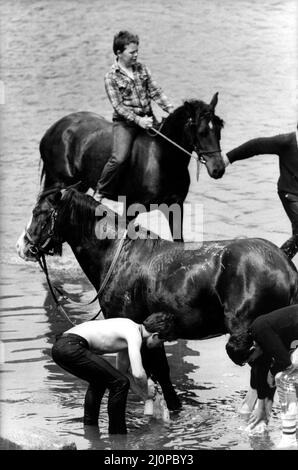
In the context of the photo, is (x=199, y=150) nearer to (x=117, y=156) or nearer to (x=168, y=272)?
(x=117, y=156)

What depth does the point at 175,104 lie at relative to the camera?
21984 millimetres

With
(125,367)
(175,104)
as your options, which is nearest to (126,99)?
(125,367)

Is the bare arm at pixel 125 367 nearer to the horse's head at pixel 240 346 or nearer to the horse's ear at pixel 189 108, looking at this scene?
the horse's head at pixel 240 346

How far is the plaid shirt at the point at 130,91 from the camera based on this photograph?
47.0ft

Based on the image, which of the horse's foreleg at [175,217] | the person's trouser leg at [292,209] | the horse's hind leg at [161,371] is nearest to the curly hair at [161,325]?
the horse's hind leg at [161,371]

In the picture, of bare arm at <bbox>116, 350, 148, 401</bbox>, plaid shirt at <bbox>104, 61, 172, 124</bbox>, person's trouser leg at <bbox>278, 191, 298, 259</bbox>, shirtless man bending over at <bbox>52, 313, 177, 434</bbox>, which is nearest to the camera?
shirtless man bending over at <bbox>52, 313, 177, 434</bbox>

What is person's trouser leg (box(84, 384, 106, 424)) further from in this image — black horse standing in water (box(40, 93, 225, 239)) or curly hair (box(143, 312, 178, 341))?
black horse standing in water (box(40, 93, 225, 239))

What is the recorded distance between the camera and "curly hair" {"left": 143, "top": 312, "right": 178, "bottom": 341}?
10.4 meters

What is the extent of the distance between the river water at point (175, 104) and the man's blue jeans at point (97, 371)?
206mm

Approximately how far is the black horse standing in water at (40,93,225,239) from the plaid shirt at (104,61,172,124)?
325 mm

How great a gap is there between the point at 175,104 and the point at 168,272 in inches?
442

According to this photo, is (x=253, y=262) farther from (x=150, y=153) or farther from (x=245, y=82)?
(x=245, y=82)

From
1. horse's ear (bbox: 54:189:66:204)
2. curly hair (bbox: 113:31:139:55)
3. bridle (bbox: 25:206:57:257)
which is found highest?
curly hair (bbox: 113:31:139:55)

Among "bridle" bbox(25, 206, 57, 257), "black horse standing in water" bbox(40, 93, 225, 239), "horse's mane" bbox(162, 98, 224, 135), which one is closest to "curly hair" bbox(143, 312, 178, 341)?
"bridle" bbox(25, 206, 57, 257)
